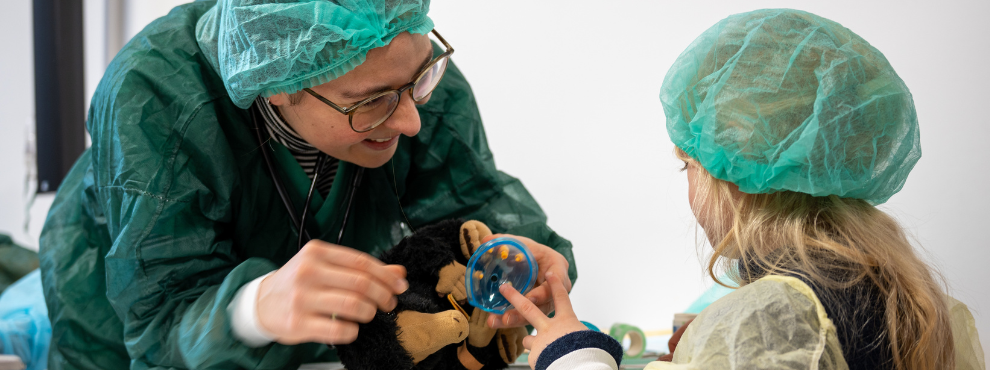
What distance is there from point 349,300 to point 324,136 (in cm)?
30

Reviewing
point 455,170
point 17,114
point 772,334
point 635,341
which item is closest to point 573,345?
point 772,334

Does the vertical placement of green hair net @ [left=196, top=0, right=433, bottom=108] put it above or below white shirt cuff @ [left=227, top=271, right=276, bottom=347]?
above

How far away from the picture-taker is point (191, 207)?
0.98 metres

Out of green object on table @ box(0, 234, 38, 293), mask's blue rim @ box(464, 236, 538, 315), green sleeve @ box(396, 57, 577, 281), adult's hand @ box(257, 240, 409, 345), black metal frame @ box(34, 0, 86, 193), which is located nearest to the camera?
adult's hand @ box(257, 240, 409, 345)

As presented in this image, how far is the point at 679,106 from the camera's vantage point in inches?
34.0

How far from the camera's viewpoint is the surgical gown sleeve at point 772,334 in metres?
0.69

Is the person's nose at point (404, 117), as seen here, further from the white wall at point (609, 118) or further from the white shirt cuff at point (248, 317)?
the white wall at point (609, 118)

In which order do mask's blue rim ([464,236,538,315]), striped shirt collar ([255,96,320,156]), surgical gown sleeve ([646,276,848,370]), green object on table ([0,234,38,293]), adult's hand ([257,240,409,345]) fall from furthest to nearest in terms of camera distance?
green object on table ([0,234,38,293]) → striped shirt collar ([255,96,320,156]) → mask's blue rim ([464,236,538,315]) → adult's hand ([257,240,409,345]) → surgical gown sleeve ([646,276,848,370])

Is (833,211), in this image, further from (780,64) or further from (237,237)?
(237,237)

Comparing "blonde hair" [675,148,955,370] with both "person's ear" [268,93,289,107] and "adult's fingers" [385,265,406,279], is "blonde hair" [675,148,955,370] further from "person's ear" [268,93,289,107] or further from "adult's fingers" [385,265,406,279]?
"person's ear" [268,93,289,107]

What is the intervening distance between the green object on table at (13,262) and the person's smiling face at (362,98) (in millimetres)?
1399

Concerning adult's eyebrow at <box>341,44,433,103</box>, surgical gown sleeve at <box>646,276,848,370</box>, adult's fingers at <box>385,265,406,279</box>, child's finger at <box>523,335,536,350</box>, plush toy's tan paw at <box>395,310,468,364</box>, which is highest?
adult's eyebrow at <box>341,44,433,103</box>

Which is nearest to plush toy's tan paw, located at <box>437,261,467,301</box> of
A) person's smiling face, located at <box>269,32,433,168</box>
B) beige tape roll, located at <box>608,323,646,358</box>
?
person's smiling face, located at <box>269,32,433,168</box>

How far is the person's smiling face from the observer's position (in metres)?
0.94
